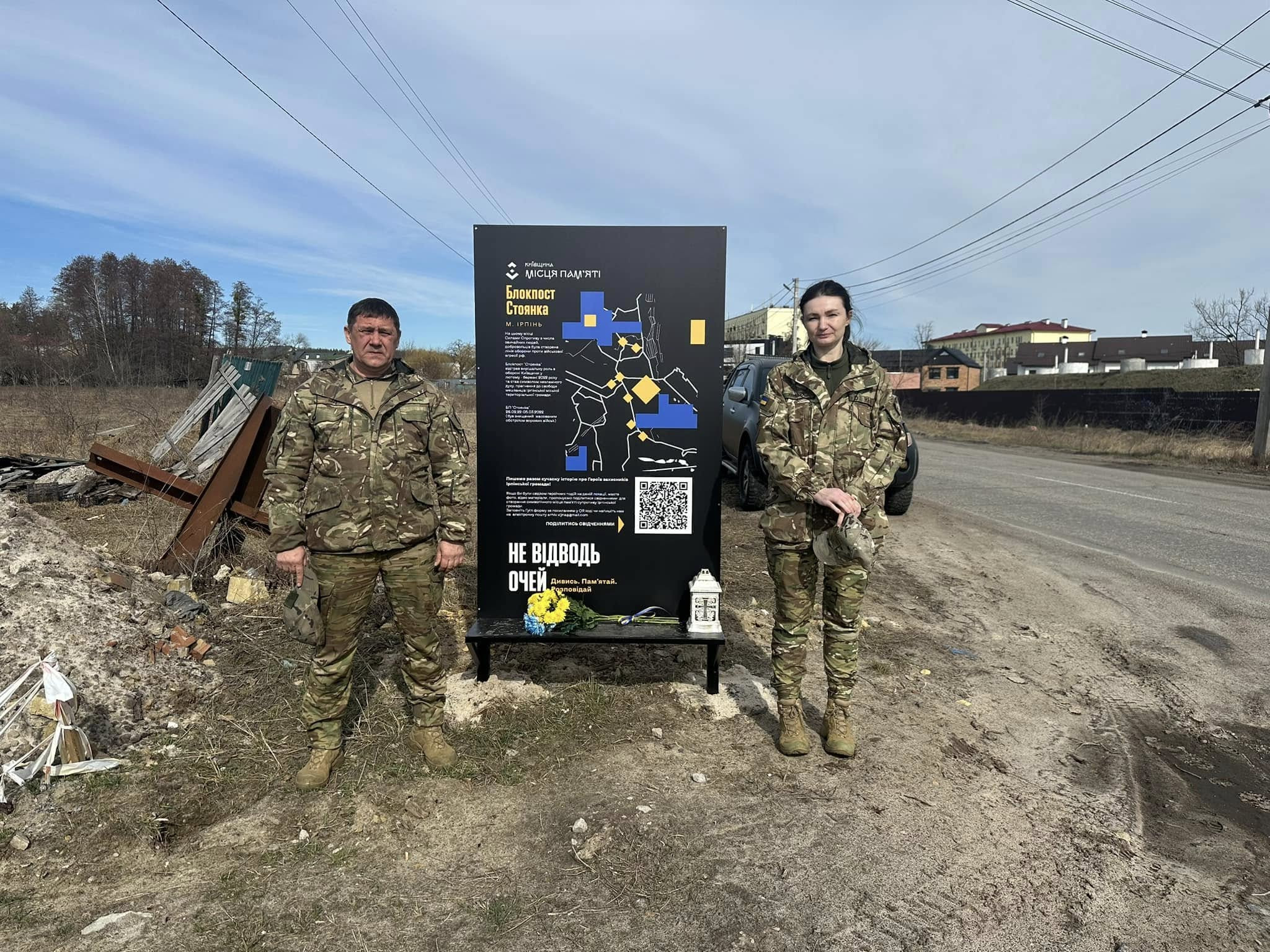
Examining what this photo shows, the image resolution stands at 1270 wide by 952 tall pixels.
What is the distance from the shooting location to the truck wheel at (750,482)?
8453mm

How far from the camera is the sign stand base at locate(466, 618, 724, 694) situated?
3613mm

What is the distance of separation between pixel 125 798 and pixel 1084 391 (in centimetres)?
2680

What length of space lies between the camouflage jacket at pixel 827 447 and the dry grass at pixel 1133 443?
16676 mm

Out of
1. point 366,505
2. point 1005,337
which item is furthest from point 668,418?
point 1005,337

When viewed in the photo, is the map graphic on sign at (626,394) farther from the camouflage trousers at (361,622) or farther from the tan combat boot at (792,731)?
the tan combat boot at (792,731)

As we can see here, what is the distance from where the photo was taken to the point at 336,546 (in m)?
2.94

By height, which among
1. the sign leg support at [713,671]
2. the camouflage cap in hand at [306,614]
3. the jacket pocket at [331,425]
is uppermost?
the jacket pocket at [331,425]

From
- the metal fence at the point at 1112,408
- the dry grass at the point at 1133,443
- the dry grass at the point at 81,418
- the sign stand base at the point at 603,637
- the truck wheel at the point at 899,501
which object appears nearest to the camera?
the sign stand base at the point at 603,637

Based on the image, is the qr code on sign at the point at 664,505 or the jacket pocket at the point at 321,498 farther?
the qr code on sign at the point at 664,505

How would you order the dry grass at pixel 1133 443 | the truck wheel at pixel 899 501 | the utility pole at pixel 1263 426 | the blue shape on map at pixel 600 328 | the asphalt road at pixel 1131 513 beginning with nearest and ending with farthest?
the blue shape on map at pixel 600 328, the asphalt road at pixel 1131 513, the truck wheel at pixel 899 501, the utility pole at pixel 1263 426, the dry grass at pixel 1133 443

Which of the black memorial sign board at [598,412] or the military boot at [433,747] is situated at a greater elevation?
the black memorial sign board at [598,412]

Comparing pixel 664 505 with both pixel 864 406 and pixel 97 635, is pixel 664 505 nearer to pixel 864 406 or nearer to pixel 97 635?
pixel 864 406

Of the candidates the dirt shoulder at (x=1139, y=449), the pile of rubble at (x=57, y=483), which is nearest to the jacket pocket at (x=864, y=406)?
the pile of rubble at (x=57, y=483)

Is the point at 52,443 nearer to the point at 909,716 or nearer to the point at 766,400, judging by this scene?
the point at 766,400
